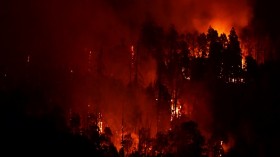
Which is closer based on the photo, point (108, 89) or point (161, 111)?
point (161, 111)

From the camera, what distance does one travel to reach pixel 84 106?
41531 mm

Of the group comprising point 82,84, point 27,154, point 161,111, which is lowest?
point 27,154

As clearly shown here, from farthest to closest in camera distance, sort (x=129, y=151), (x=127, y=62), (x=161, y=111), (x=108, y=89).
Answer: (x=127, y=62) → (x=108, y=89) → (x=161, y=111) → (x=129, y=151)

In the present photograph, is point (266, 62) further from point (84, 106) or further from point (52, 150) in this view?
point (52, 150)

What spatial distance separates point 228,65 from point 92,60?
13377mm

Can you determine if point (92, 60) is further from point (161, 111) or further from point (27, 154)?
point (27, 154)

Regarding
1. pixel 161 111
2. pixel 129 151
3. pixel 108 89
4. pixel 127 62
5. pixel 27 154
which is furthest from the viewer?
pixel 127 62

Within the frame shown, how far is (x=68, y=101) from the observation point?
1631 inches

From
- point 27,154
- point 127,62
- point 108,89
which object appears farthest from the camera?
point 127,62

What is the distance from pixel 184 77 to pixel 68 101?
34.5 ft

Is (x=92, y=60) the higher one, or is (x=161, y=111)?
(x=92, y=60)

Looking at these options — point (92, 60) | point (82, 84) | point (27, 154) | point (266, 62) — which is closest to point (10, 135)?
point (27, 154)

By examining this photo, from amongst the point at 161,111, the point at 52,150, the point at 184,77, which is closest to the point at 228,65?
the point at 184,77

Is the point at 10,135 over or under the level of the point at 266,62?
under
